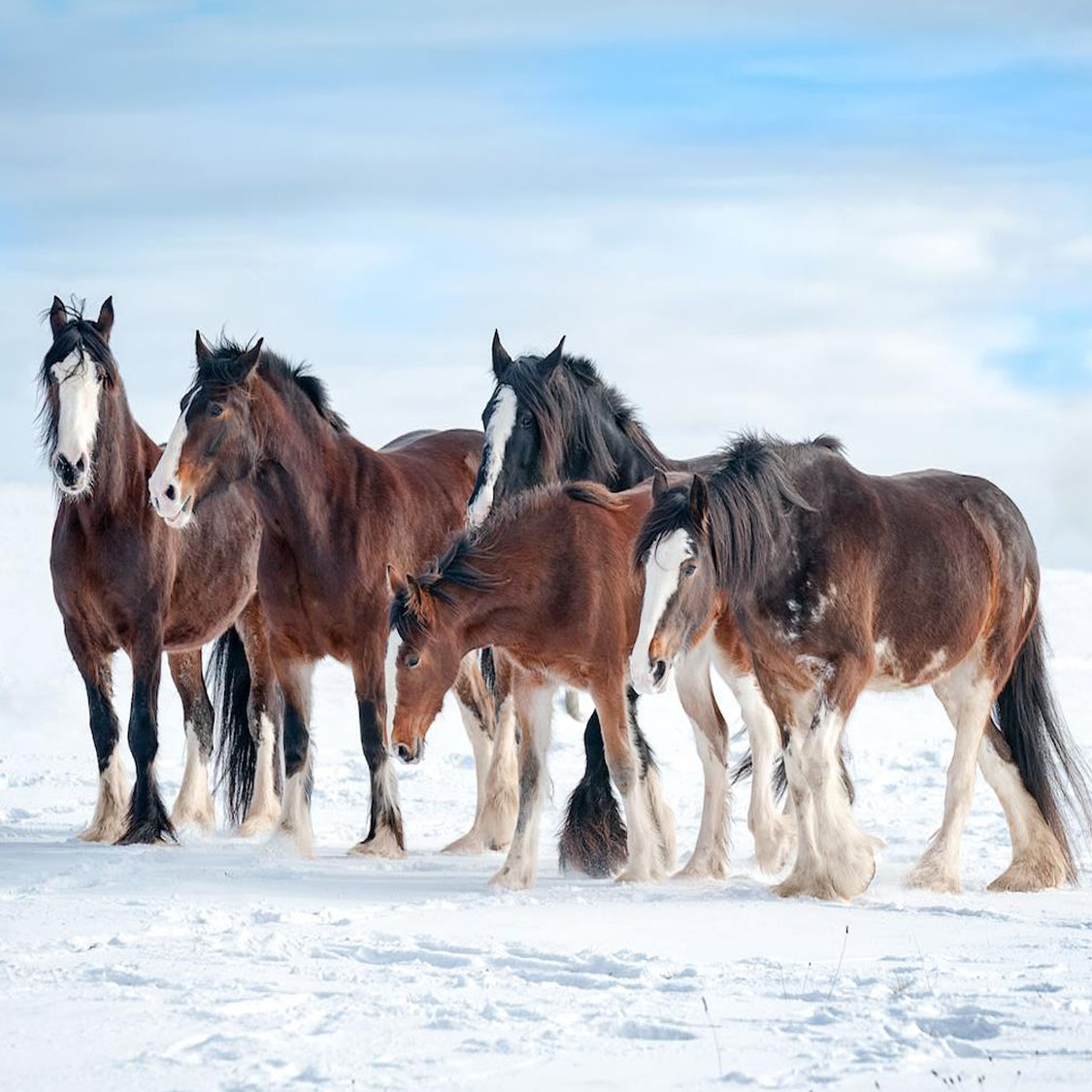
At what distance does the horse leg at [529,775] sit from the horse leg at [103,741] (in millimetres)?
2860

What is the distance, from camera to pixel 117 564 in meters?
9.93

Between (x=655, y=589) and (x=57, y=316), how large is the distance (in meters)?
4.34

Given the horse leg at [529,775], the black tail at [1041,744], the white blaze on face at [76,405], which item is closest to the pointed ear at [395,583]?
the horse leg at [529,775]

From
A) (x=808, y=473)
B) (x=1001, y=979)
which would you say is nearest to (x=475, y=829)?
(x=808, y=473)

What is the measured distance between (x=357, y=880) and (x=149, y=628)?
238cm

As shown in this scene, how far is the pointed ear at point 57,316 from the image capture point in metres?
9.81

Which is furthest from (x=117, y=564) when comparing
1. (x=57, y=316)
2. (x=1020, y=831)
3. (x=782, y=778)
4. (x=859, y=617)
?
(x=1020, y=831)

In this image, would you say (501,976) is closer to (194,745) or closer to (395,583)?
(395,583)

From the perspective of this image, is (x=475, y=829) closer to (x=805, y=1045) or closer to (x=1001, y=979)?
(x=1001, y=979)

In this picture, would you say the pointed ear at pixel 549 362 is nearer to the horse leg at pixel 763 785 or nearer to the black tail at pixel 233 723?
the horse leg at pixel 763 785

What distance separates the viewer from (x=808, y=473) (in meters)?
8.46

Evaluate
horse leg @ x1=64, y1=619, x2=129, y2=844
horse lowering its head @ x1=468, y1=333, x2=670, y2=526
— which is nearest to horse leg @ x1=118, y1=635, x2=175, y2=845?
horse leg @ x1=64, y1=619, x2=129, y2=844

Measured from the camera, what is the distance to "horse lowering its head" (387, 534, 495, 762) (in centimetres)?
812

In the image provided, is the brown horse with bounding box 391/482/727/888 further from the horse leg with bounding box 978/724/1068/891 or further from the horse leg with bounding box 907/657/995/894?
the horse leg with bounding box 978/724/1068/891
